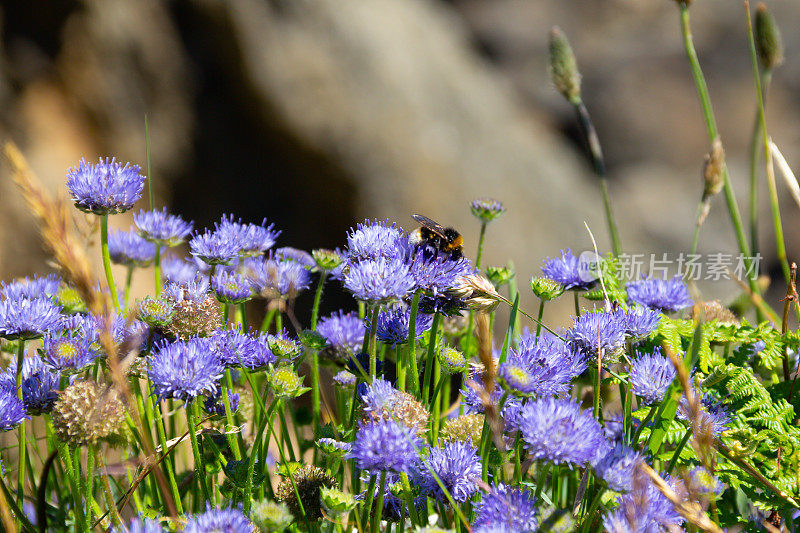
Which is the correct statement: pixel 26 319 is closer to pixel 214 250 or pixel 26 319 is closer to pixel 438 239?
pixel 214 250

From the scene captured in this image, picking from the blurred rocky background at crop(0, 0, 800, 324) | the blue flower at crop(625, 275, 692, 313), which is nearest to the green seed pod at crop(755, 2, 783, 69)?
the blue flower at crop(625, 275, 692, 313)

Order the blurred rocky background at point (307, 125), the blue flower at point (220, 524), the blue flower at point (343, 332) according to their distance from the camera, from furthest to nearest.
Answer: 1. the blurred rocky background at point (307, 125)
2. the blue flower at point (343, 332)
3. the blue flower at point (220, 524)

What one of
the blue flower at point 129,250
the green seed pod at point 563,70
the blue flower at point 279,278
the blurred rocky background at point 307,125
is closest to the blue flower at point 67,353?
the blue flower at point 279,278

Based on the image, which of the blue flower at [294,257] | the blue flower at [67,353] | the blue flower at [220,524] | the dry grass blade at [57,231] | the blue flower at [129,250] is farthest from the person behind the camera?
the blue flower at [129,250]

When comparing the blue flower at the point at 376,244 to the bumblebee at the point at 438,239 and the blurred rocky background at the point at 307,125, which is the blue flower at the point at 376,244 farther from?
the blurred rocky background at the point at 307,125

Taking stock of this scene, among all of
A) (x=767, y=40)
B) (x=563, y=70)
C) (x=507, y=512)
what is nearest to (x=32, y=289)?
(x=507, y=512)

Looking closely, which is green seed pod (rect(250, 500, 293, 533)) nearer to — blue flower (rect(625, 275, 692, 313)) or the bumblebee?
the bumblebee

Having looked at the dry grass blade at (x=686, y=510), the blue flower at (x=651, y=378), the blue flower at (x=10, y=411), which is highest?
the blue flower at (x=651, y=378)
